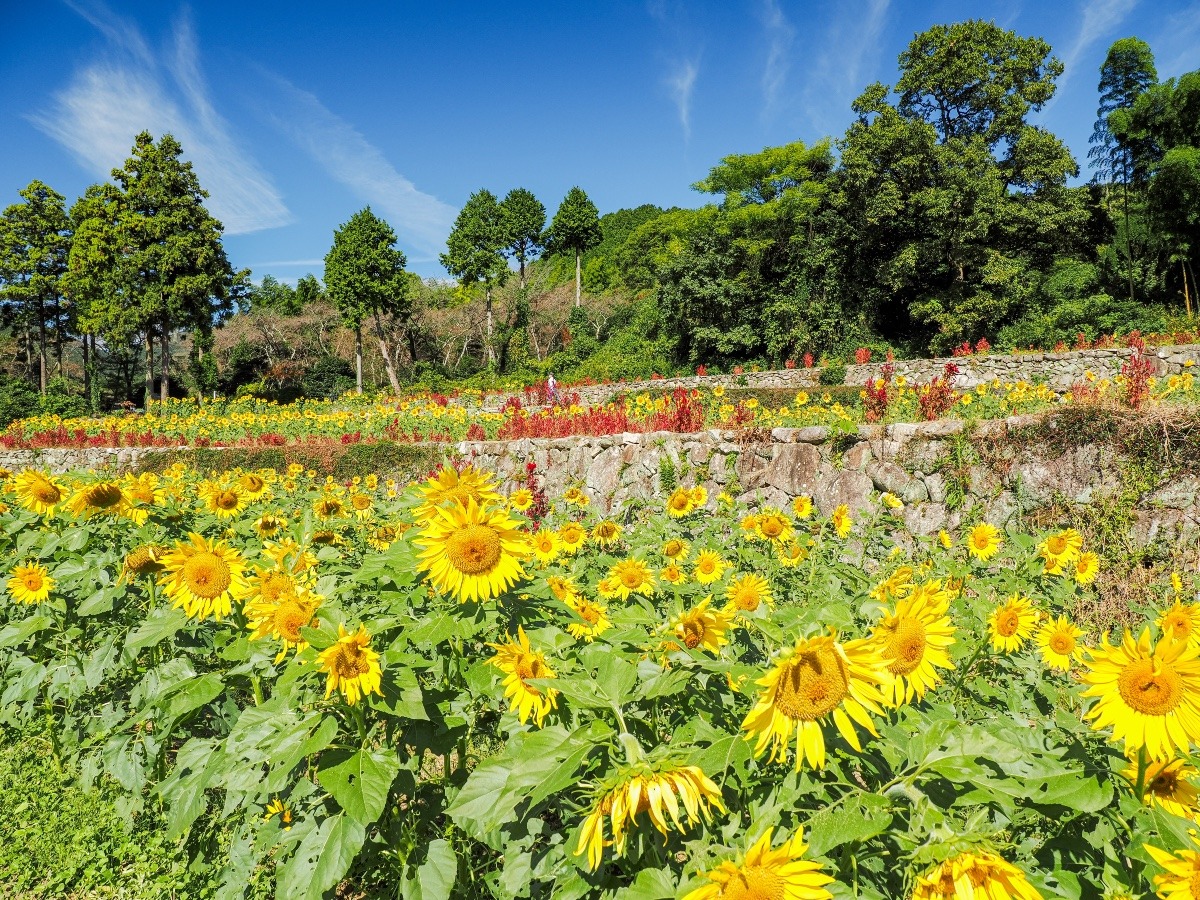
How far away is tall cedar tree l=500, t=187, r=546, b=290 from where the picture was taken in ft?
111

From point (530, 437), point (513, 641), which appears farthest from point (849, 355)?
point (513, 641)

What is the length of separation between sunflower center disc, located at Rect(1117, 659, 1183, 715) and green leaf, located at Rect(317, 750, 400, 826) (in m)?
1.29

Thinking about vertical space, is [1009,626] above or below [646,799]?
below

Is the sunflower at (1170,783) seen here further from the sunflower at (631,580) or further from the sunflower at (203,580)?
the sunflower at (203,580)

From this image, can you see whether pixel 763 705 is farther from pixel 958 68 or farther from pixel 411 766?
pixel 958 68

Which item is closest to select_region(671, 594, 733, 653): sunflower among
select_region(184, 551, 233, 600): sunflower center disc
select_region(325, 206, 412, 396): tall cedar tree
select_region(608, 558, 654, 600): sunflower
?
select_region(608, 558, 654, 600): sunflower

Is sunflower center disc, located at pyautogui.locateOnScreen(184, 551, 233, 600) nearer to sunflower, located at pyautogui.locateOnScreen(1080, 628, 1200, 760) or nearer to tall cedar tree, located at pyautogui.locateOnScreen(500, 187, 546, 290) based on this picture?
sunflower, located at pyautogui.locateOnScreen(1080, 628, 1200, 760)

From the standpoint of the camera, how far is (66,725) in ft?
7.75

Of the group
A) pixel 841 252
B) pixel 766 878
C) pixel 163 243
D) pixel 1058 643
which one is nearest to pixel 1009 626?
pixel 1058 643

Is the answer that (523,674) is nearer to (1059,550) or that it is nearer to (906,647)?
(906,647)

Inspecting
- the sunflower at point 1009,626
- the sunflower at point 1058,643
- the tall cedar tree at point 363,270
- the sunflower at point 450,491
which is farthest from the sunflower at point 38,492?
the tall cedar tree at point 363,270

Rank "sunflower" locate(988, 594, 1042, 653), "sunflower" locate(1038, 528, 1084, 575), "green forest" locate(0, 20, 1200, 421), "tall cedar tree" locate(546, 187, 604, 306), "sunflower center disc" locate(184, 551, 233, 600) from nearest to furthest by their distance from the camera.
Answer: "sunflower center disc" locate(184, 551, 233, 600) < "sunflower" locate(988, 594, 1042, 653) < "sunflower" locate(1038, 528, 1084, 575) < "green forest" locate(0, 20, 1200, 421) < "tall cedar tree" locate(546, 187, 604, 306)

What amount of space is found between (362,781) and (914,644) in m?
1.08

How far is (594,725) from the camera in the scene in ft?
3.11
